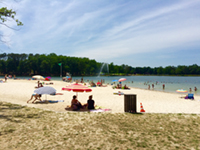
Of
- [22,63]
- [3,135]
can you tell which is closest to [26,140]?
[3,135]

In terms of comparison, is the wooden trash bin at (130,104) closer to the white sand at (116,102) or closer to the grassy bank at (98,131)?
the grassy bank at (98,131)

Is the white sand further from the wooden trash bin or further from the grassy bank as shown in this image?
the grassy bank

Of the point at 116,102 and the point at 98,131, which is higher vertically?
the point at 98,131

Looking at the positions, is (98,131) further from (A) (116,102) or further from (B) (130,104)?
(A) (116,102)

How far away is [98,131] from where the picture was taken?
241 inches

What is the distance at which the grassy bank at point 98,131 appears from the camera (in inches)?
198

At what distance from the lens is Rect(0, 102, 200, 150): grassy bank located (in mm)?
5031

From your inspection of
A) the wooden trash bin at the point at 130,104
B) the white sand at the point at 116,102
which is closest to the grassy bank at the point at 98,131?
the wooden trash bin at the point at 130,104

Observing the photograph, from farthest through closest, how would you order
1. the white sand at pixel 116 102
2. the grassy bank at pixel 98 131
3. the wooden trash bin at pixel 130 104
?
the white sand at pixel 116 102, the wooden trash bin at pixel 130 104, the grassy bank at pixel 98 131

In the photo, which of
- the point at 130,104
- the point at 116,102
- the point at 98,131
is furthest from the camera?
the point at 116,102

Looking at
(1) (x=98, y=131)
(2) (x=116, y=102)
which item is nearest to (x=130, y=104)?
(1) (x=98, y=131)

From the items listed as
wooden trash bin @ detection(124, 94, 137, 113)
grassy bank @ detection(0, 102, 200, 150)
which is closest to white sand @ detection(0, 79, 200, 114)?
wooden trash bin @ detection(124, 94, 137, 113)

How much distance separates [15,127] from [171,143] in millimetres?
5888

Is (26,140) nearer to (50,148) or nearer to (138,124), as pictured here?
(50,148)
